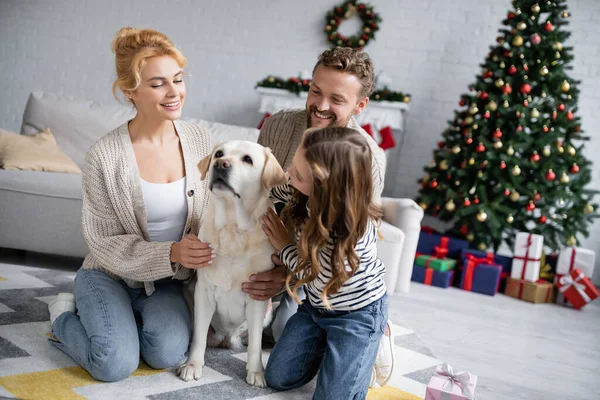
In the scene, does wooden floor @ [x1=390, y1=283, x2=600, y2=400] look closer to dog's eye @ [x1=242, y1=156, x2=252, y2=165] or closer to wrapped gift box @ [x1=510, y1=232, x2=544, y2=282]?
wrapped gift box @ [x1=510, y1=232, x2=544, y2=282]

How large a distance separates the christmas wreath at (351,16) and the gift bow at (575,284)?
2643 mm

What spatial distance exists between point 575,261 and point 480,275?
0.70 m

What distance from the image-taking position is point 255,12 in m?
5.98

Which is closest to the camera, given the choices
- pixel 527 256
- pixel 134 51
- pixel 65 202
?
pixel 134 51

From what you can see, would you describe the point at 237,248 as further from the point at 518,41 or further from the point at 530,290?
the point at 518,41

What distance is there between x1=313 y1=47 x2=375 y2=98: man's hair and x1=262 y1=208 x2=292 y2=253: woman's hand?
1.97 feet

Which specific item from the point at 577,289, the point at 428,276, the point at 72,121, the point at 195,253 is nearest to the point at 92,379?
the point at 195,253

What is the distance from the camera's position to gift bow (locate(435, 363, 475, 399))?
6.35 feet

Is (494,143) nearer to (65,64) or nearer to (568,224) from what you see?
(568,224)

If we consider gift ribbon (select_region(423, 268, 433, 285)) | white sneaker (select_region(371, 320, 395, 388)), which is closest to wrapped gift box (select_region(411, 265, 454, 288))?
gift ribbon (select_region(423, 268, 433, 285))

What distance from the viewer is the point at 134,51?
210cm

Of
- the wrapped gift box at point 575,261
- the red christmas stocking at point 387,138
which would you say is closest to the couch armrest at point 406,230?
the wrapped gift box at point 575,261

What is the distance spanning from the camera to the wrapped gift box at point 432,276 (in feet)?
14.8

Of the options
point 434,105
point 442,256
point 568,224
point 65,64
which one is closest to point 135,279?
point 442,256
